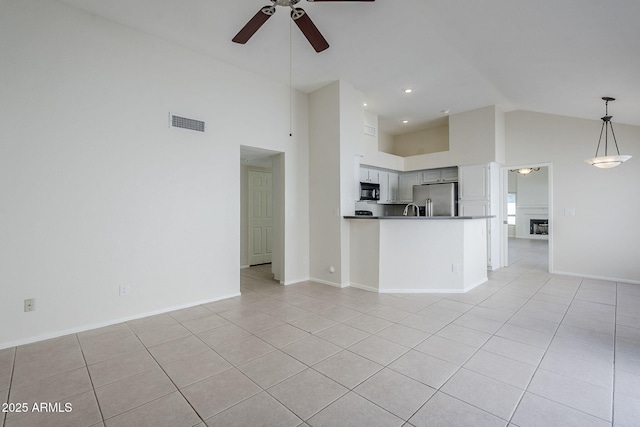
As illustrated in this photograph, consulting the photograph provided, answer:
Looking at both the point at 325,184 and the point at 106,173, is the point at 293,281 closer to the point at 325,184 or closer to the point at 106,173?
the point at 325,184

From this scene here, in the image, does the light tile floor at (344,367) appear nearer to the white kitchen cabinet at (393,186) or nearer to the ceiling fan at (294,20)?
the ceiling fan at (294,20)

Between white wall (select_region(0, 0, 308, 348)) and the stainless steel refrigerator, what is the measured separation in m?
4.20

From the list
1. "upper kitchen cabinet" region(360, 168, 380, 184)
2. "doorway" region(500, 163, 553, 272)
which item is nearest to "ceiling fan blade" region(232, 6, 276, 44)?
"upper kitchen cabinet" region(360, 168, 380, 184)

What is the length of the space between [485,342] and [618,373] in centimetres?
85

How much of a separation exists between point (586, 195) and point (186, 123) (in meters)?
6.58

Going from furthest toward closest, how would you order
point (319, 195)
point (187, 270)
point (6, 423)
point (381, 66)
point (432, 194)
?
1. point (432, 194)
2. point (319, 195)
3. point (381, 66)
4. point (187, 270)
5. point (6, 423)

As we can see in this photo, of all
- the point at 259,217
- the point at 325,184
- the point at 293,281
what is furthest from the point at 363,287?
the point at 259,217

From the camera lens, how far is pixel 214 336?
2.85 m

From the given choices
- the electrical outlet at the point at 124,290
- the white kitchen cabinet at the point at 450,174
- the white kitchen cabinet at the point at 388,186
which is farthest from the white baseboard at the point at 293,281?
the white kitchen cabinet at the point at 450,174

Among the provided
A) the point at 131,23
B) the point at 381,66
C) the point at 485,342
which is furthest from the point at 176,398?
the point at 381,66

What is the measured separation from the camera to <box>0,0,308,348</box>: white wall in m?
2.69

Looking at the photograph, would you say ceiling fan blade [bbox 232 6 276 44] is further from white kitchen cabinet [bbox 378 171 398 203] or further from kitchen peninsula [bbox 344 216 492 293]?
white kitchen cabinet [bbox 378 171 398 203]

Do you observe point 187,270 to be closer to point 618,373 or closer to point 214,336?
point 214,336

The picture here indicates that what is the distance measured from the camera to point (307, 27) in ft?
8.25
